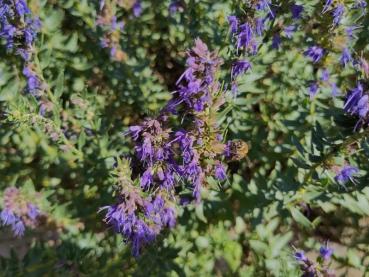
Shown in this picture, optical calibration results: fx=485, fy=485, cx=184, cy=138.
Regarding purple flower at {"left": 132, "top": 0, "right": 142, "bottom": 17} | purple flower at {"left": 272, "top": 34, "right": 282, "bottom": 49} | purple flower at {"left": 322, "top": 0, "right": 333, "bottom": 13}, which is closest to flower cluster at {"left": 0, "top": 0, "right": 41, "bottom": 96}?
purple flower at {"left": 132, "top": 0, "right": 142, "bottom": 17}

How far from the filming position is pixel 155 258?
2.99 m

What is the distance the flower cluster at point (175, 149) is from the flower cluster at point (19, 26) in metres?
0.79

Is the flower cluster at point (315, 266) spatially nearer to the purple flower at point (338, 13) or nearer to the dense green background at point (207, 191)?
the dense green background at point (207, 191)

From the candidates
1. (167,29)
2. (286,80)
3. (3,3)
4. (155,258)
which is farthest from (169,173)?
(167,29)

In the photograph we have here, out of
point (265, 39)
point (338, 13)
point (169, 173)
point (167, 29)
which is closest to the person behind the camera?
point (169, 173)

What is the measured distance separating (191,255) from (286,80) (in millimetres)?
1458

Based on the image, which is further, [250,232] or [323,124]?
[250,232]

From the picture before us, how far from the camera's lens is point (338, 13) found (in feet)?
8.11

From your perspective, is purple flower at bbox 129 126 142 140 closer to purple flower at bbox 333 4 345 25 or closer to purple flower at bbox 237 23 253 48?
purple flower at bbox 237 23 253 48

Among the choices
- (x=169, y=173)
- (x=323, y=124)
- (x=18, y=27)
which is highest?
(x=18, y=27)

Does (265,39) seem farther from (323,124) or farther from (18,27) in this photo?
(18,27)

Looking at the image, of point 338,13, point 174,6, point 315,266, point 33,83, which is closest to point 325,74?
point 338,13

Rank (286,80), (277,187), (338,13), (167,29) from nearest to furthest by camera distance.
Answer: (338,13)
(277,187)
(286,80)
(167,29)

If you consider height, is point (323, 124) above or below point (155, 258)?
above
